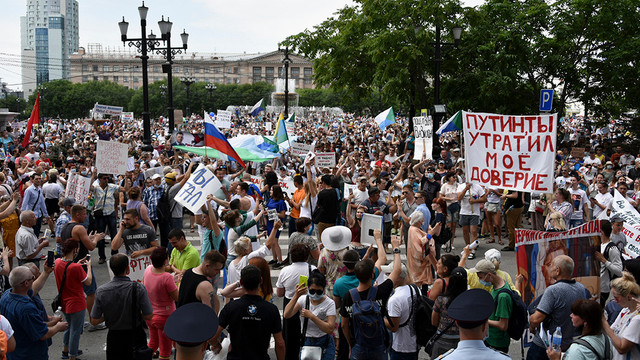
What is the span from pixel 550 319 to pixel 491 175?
2.95 meters

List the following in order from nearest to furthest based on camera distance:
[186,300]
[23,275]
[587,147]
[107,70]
Answer: [23,275]
[186,300]
[587,147]
[107,70]

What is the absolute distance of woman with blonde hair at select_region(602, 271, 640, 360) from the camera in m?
4.54

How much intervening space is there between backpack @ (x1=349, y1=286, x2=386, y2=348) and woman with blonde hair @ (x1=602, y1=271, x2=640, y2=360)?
69.4 inches

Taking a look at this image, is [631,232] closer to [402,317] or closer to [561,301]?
[561,301]

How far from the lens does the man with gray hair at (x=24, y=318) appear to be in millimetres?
5164

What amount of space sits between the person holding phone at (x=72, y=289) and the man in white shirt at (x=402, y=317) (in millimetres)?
3499

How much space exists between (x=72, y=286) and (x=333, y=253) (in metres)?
3.00

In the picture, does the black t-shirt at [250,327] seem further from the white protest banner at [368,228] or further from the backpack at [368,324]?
the white protest banner at [368,228]

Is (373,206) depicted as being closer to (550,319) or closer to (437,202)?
(437,202)

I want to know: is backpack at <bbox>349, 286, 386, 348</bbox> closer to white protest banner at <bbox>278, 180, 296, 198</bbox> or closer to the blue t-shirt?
the blue t-shirt

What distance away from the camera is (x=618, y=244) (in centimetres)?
786

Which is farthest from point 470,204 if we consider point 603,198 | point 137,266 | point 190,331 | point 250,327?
point 190,331

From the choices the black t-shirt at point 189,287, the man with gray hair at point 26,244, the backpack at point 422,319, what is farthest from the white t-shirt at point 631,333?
the man with gray hair at point 26,244

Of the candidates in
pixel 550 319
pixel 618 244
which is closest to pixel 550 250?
pixel 550 319
